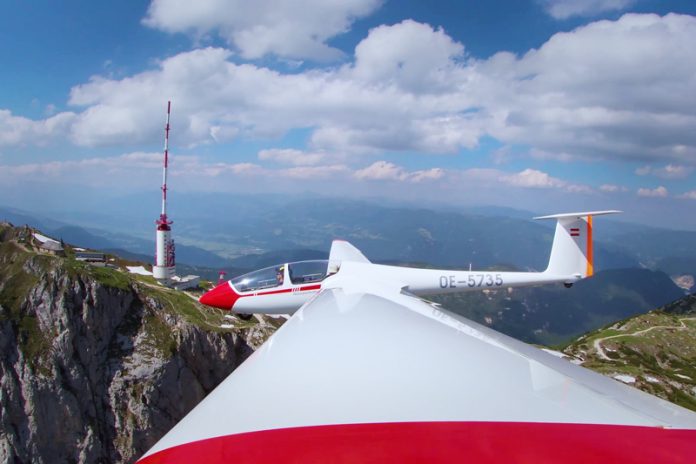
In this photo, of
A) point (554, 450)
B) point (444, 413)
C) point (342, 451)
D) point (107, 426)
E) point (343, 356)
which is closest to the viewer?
point (342, 451)

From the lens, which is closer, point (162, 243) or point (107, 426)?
point (107, 426)

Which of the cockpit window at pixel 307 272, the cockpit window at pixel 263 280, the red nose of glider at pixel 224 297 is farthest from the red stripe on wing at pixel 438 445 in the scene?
the red nose of glider at pixel 224 297

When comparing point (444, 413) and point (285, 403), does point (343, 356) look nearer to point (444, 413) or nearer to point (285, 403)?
point (285, 403)

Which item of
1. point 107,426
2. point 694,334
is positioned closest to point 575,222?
point 107,426

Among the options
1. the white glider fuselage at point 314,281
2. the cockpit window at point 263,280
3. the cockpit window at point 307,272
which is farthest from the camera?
the cockpit window at point 263,280

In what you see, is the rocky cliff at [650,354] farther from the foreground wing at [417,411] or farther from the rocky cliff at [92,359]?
the foreground wing at [417,411]

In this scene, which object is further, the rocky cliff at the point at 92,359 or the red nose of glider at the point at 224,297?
the rocky cliff at the point at 92,359

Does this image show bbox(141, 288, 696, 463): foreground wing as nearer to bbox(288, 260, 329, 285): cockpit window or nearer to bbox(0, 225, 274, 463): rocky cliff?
bbox(288, 260, 329, 285): cockpit window
